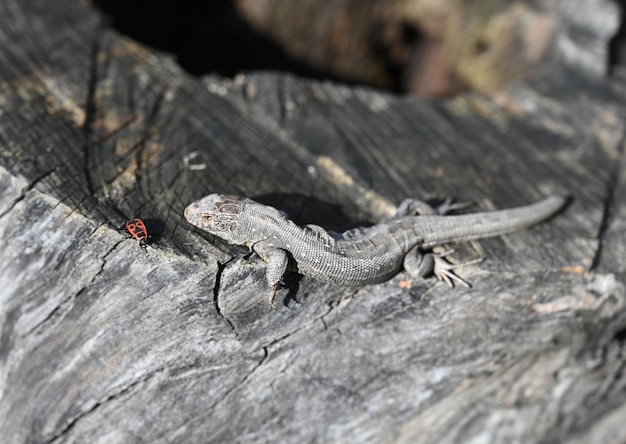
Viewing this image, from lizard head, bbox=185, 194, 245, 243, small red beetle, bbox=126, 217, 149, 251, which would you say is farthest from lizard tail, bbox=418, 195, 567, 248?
small red beetle, bbox=126, 217, 149, 251

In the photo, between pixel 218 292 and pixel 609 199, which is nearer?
pixel 218 292

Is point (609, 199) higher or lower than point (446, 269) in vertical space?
higher

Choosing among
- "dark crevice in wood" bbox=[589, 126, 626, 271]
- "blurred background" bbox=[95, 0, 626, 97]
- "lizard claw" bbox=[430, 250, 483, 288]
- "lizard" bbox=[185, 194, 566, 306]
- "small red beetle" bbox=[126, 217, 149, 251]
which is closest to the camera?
"small red beetle" bbox=[126, 217, 149, 251]

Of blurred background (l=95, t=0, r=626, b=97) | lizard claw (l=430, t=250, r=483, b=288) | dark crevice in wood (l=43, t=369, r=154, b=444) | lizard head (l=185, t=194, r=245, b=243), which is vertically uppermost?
blurred background (l=95, t=0, r=626, b=97)

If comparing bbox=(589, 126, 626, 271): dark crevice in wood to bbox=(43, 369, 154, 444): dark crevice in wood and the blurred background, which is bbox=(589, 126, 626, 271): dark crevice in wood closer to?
the blurred background

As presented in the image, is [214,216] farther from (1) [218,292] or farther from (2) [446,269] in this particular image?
(2) [446,269]

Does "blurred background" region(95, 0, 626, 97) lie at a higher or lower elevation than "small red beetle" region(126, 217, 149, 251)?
higher

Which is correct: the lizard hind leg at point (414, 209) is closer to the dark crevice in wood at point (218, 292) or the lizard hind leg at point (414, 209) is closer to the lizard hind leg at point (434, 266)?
the lizard hind leg at point (434, 266)

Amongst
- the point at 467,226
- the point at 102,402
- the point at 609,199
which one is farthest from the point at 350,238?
the point at 609,199
